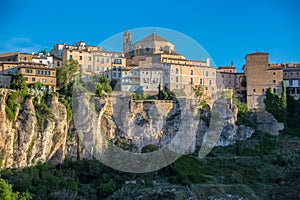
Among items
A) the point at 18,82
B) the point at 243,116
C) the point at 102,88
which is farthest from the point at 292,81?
the point at 18,82

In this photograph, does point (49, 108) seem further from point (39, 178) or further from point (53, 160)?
point (39, 178)

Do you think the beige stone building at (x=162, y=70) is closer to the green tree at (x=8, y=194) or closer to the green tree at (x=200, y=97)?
the green tree at (x=200, y=97)

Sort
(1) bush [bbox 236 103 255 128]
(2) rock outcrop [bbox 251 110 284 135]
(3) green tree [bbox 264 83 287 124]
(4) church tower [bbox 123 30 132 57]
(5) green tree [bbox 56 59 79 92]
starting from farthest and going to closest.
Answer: (4) church tower [bbox 123 30 132 57]
(3) green tree [bbox 264 83 287 124]
(2) rock outcrop [bbox 251 110 284 135]
(1) bush [bbox 236 103 255 128]
(5) green tree [bbox 56 59 79 92]

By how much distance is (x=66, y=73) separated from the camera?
1460 inches

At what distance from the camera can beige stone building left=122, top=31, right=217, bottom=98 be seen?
130 ft

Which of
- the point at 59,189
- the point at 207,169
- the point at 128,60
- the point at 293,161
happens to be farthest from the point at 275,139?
the point at 59,189

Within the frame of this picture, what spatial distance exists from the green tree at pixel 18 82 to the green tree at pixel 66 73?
385 cm

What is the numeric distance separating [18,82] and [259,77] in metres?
22.0

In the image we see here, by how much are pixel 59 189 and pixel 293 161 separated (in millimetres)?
17668

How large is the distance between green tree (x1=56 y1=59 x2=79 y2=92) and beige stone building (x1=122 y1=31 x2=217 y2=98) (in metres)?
4.35

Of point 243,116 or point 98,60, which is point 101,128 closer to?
point 98,60

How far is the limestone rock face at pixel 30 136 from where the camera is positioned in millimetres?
26281

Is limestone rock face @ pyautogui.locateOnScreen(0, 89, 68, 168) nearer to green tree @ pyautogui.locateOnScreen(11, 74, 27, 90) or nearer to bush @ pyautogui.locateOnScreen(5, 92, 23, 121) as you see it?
bush @ pyautogui.locateOnScreen(5, 92, 23, 121)

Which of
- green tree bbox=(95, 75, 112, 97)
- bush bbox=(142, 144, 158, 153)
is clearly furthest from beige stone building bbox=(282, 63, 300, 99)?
green tree bbox=(95, 75, 112, 97)
